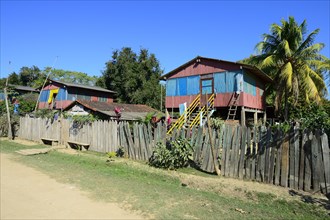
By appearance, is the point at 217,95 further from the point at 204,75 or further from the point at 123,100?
the point at 123,100

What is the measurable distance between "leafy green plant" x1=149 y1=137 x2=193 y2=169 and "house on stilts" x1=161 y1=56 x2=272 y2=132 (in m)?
6.71

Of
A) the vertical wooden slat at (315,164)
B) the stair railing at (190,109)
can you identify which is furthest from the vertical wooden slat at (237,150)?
the stair railing at (190,109)

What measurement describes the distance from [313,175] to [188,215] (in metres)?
3.91

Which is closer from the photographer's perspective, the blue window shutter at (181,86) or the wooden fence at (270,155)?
the wooden fence at (270,155)

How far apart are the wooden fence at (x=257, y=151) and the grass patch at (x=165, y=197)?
1.17 meters

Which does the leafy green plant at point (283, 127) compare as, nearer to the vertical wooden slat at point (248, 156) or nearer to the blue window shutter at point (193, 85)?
the vertical wooden slat at point (248, 156)

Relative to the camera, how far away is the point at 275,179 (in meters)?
7.91

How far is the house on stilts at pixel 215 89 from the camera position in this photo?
1889cm

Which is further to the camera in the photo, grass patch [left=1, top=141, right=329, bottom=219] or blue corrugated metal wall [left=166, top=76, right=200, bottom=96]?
blue corrugated metal wall [left=166, top=76, right=200, bottom=96]

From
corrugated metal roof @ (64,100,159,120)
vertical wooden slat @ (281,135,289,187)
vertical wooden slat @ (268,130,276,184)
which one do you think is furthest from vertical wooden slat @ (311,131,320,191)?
corrugated metal roof @ (64,100,159,120)

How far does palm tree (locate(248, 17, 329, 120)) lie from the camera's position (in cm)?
2191

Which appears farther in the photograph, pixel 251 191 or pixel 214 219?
pixel 251 191

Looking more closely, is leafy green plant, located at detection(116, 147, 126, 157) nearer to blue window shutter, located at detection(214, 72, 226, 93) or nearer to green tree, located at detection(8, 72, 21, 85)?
blue window shutter, located at detection(214, 72, 226, 93)

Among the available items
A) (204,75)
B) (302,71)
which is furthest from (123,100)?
(302,71)
